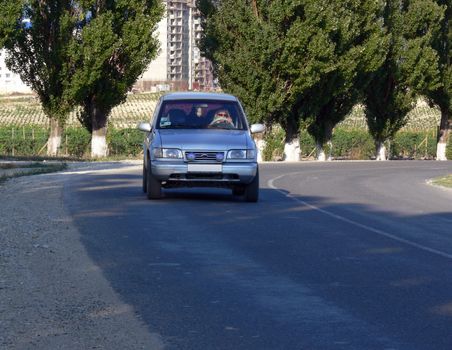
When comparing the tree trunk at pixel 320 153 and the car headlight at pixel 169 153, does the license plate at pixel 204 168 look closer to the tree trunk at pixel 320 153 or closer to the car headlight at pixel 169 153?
the car headlight at pixel 169 153

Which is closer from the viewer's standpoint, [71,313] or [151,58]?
[71,313]

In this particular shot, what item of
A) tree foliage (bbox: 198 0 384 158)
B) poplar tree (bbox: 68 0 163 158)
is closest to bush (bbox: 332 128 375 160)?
tree foliage (bbox: 198 0 384 158)

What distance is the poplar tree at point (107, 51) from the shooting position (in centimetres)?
4381

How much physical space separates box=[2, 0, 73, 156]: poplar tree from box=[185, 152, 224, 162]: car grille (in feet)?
88.7

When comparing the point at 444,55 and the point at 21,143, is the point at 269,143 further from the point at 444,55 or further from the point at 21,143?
the point at 21,143

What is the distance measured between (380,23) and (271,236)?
4183cm

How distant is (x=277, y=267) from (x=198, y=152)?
7.57 meters

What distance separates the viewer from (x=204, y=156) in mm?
17594

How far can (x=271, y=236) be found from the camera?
1294 centimetres

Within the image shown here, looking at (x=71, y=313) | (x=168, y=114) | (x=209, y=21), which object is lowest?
(x=71, y=313)

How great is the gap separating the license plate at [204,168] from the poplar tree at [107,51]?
2681 centimetres

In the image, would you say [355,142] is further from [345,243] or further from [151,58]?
[345,243]

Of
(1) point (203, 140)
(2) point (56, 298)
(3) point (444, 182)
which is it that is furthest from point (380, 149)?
(2) point (56, 298)

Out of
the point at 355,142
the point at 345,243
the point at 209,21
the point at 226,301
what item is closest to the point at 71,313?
the point at 226,301
